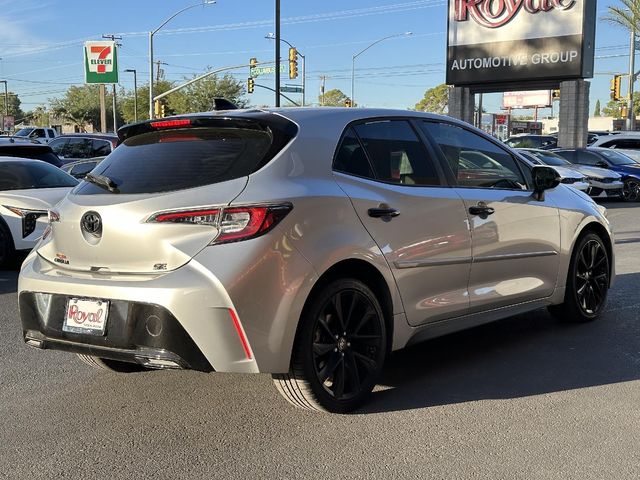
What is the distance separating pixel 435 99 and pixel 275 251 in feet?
384

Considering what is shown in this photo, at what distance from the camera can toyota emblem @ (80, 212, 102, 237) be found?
3.78 m

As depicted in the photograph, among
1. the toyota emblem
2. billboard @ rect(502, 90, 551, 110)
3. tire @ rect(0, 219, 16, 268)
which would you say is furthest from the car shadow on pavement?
billboard @ rect(502, 90, 551, 110)

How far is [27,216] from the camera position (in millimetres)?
8812

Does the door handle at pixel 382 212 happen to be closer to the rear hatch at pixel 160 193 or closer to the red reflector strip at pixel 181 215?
the rear hatch at pixel 160 193

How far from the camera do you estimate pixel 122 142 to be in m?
4.45

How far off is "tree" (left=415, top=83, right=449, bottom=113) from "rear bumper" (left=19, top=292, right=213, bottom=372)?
109909mm

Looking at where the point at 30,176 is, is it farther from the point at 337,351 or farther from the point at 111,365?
the point at 337,351

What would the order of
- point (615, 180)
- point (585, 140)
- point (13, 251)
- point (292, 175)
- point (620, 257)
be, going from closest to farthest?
1. point (292, 175)
2. point (13, 251)
3. point (620, 257)
4. point (615, 180)
5. point (585, 140)

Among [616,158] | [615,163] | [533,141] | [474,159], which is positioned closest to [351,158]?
[474,159]

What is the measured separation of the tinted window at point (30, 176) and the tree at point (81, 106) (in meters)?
70.9

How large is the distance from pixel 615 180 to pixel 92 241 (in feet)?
57.9

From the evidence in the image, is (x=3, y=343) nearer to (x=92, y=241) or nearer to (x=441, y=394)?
(x=92, y=241)

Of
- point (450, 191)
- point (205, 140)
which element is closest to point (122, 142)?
point (205, 140)

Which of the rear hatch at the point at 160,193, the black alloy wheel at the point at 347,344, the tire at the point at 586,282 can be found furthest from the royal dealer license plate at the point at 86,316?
the tire at the point at 586,282
